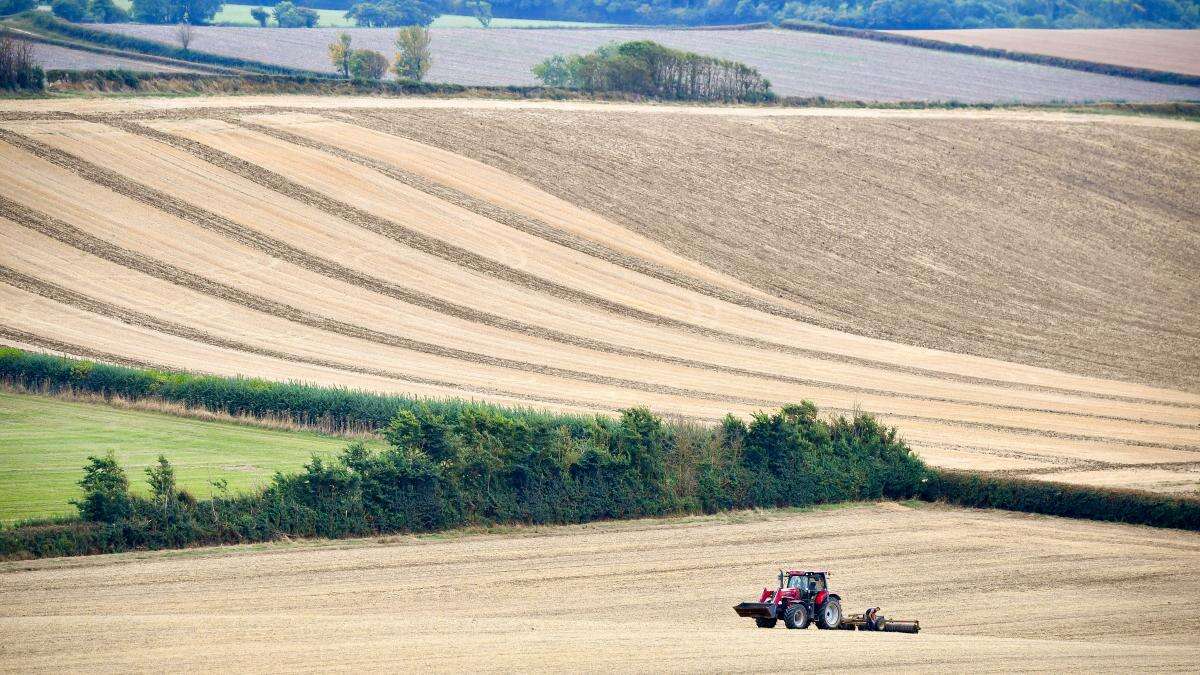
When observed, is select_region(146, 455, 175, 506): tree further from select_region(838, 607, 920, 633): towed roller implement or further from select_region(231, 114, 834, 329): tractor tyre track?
select_region(231, 114, 834, 329): tractor tyre track

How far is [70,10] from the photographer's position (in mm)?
109875

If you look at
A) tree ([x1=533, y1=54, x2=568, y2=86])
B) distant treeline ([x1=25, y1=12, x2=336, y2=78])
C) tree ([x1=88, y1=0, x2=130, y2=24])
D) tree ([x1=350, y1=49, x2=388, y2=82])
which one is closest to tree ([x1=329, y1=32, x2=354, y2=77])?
tree ([x1=350, y1=49, x2=388, y2=82])

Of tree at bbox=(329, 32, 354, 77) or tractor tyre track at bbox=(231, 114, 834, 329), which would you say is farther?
tree at bbox=(329, 32, 354, 77)

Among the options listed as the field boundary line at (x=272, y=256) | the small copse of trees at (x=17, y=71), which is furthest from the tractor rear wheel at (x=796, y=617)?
the small copse of trees at (x=17, y=71)

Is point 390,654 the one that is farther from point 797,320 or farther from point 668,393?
point 797,320

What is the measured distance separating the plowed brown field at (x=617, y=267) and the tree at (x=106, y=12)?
5070 centimetres

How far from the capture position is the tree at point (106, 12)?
11431 centimetres

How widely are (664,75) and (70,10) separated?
49.8 meters

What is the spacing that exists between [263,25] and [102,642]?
112 meters

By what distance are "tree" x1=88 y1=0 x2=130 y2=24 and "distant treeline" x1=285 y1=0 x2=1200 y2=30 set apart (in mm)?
36394

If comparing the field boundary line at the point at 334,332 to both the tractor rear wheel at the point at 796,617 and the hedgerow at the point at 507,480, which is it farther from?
the tractor rear wheel at the point at 796,617

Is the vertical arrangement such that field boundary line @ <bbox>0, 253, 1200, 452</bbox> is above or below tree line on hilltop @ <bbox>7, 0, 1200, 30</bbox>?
below

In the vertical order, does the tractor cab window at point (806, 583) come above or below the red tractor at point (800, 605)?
above

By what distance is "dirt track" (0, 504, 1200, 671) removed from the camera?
848 inches
